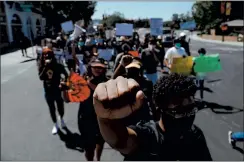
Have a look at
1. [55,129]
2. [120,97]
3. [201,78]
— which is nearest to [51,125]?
[55,129]

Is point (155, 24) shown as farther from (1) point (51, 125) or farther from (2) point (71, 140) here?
(1) point (51, 125)

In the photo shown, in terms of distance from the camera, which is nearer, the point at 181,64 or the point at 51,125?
the point at 181,64

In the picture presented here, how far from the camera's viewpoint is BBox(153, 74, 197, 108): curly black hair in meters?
1.63

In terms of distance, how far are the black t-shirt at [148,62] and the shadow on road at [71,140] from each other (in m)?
2.10

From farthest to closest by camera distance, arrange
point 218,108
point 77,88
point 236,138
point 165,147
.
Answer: point 218,108 < point 236,138 < point 77,88 < point 165,147

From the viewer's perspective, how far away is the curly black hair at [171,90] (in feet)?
5.34

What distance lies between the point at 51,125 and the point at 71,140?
3.31ft

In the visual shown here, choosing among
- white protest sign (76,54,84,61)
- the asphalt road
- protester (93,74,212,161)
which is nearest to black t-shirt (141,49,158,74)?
the asphalt road

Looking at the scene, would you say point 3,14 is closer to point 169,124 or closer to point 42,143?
point 42,143

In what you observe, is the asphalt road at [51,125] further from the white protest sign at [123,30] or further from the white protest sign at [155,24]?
the white protest sign at [123,30]

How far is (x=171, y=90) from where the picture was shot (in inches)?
64.4

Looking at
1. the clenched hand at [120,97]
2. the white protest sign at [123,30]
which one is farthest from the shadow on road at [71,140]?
the clenched hand at [120,97]

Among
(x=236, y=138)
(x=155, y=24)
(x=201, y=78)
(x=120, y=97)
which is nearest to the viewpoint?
(x=120, y=97)

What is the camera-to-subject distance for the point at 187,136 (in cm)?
166
